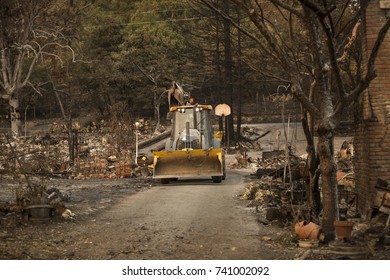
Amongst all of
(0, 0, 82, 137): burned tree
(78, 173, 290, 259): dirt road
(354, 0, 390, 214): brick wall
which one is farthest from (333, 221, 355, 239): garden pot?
(0, 0, 82, 137): burned tree

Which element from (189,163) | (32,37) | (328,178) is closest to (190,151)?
(189,163)

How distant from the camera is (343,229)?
824cm

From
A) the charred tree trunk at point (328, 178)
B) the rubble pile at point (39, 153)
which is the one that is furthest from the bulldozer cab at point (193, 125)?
the charred tree trunk at point (328, 178)

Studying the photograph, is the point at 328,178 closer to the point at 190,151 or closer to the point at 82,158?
the point at 190,151

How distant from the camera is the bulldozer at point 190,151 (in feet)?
64.0

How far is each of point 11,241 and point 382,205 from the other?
5738 mm

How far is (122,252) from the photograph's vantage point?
8.48 meters

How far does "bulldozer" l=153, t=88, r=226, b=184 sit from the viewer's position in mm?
19500

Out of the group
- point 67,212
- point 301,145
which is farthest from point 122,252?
point 301,145

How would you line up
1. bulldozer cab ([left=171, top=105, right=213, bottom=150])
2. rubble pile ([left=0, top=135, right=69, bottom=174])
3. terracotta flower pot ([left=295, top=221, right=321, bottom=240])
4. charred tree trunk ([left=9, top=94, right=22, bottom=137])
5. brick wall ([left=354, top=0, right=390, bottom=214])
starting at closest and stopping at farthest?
terracotta flower pot ([left=295, top=221, right=321, bottom=240]) < brick wall ([left=354, top=0, right=390, bottom=214]) < rubble pile ([left=0, top=135, right=69, bottom=174]) < bulldozer cab ([left=171, top=105, right=213, bottom=150]) < charred tree trunk ([left=9, top=94, right=22, bottom=137])

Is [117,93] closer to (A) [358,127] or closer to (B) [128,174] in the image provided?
(B) [128,174]

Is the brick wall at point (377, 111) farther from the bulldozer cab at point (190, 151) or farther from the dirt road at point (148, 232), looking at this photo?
the bulldozer cab at point (190, 151)

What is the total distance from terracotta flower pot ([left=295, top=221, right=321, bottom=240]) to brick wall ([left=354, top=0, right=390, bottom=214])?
7.92 feet

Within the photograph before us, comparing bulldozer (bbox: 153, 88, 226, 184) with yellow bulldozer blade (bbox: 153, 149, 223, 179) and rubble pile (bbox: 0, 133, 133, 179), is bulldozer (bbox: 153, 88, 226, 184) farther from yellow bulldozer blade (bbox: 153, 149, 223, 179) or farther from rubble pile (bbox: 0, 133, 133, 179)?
rubble pile (bbox: 0, 133, 133, 179)
